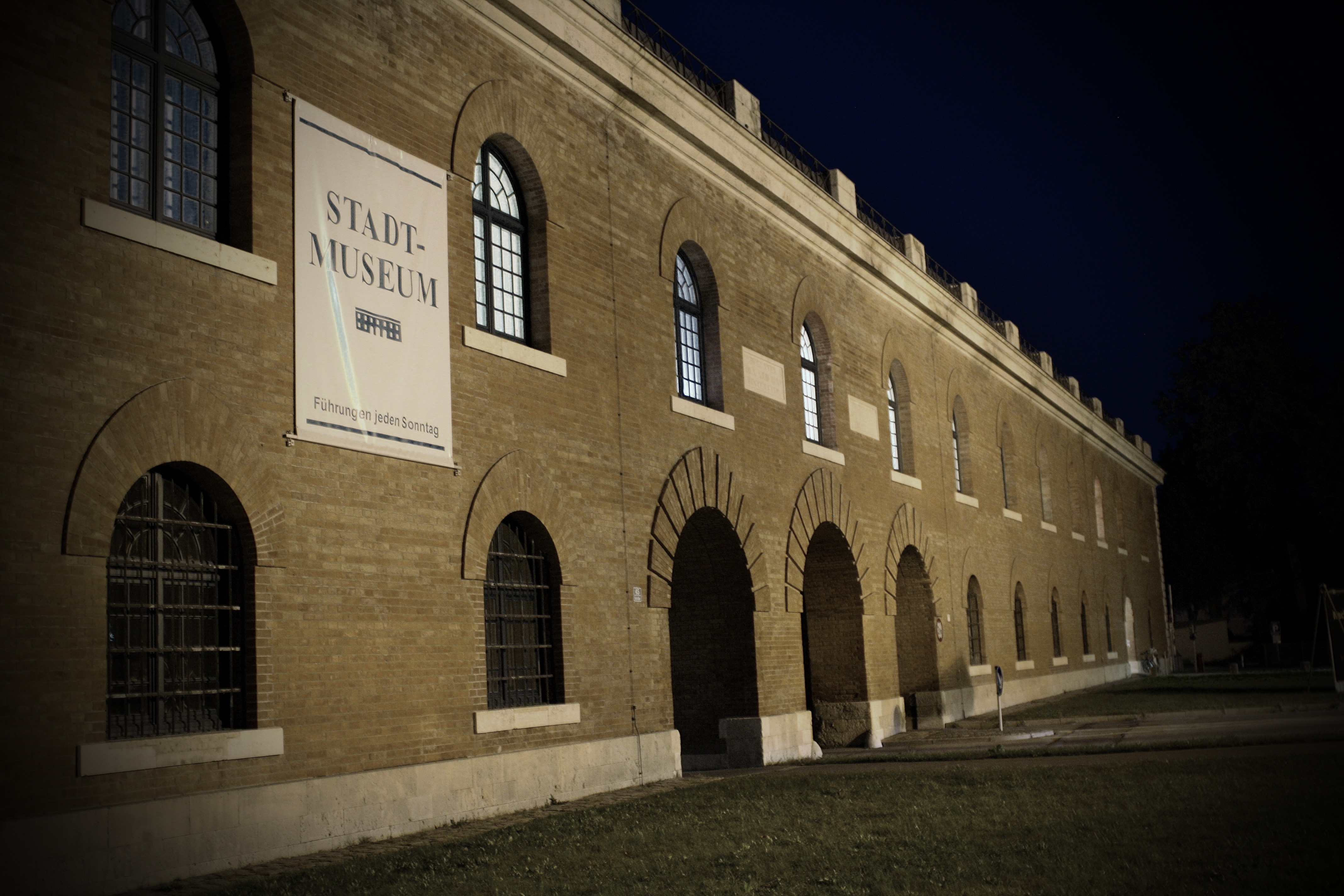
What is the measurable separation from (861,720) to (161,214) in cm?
1558

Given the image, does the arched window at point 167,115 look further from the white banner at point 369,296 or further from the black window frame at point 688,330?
the black window frame at point 688,330

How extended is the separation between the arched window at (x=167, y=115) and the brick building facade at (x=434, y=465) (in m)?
0.04

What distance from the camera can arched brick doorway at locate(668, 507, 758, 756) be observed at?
18.0 meters

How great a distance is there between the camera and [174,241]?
9.41 meters

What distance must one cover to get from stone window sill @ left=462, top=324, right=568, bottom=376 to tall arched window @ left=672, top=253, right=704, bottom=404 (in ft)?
11.7

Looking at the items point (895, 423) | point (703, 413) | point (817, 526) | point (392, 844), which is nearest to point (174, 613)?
point (392, 844)

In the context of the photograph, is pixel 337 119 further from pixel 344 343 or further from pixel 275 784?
pixel 275 784

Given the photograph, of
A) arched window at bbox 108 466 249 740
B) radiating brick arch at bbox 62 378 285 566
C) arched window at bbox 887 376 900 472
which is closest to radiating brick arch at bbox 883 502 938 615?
arched window at bbox 887 376 900 472

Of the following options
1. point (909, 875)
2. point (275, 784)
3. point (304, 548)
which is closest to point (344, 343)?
point (304, 548)

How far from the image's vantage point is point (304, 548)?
33.9 ft

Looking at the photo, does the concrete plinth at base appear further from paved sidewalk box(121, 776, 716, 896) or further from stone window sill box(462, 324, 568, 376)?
stone window sill box(462, 324, 568, 376)

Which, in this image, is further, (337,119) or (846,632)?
(846,632)

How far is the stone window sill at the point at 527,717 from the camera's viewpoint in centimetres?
1221

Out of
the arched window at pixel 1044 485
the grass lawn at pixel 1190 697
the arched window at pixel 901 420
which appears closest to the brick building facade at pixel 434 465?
the arched window at pixel 901 420
